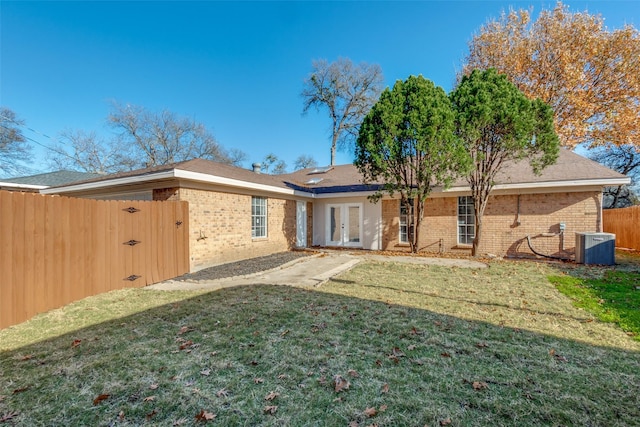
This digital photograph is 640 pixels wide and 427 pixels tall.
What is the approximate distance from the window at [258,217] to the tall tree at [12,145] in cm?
2152

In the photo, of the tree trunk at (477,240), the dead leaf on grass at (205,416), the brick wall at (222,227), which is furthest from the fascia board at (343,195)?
the dead leaf on grass at (205,416)

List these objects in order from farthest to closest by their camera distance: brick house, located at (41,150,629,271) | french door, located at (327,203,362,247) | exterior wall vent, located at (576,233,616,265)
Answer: french door, located at (327,203,362,247)
exterior wall vent, located at (576,233,616,265)
brick house, located at (41,150,629,271)

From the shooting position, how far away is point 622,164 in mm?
21047

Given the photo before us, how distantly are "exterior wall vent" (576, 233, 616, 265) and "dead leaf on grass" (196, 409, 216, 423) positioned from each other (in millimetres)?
11030

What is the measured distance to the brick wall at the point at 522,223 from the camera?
9883 mm

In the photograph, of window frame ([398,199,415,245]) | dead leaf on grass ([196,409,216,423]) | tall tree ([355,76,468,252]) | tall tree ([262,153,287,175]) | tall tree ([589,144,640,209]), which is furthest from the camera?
tall tree ([262,153,287,175])

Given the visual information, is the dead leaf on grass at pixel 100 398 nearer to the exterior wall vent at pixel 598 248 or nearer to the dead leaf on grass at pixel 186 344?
the dead leaf on grass at pixel 186 344

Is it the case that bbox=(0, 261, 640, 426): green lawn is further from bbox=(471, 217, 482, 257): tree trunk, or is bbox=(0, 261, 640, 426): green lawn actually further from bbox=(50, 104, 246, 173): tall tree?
bbox=(50, 104, 246, 173): tall tree

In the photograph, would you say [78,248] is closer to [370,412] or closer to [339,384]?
[339,384]

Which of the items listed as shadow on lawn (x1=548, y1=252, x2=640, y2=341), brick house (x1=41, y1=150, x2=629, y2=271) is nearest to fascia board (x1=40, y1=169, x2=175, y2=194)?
brick house (x1=41, y1=150, x2=629, y2=271)

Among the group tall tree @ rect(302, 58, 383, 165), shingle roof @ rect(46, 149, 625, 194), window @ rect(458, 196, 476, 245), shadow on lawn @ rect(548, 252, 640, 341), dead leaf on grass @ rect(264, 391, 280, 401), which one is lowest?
shadow on lawn @ rect(548, 252, 640, 341)

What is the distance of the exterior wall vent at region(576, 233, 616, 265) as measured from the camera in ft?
28.5

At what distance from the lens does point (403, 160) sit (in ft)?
33.8

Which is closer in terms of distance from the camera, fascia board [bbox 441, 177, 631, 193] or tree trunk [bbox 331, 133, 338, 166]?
fascia board [bbox 441, 177, 631, 193]
